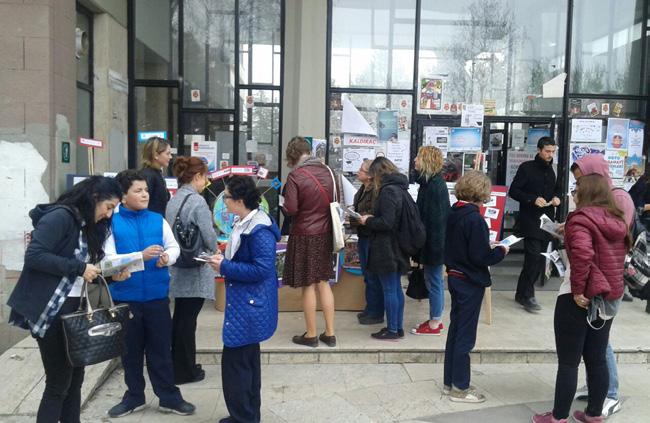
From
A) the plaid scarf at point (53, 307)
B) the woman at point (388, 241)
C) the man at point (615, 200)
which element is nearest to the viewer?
the plaid scarf at point (53, 307)

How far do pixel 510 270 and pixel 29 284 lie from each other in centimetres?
624

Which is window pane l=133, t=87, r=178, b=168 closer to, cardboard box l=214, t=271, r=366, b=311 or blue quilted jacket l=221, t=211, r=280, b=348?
cardboard box l=214, t=271, r=366, b=311

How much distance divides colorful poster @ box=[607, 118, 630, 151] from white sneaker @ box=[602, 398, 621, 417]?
479 centimetres

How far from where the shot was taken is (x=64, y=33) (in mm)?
5945

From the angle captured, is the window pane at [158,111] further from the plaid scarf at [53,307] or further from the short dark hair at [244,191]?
the plaid scarf at [53,307]

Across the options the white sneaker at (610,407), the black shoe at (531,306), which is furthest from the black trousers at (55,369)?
the black shoe at (531,306)

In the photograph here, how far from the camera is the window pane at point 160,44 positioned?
8.17 metres

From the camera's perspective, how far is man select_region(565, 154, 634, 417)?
12.5 ft

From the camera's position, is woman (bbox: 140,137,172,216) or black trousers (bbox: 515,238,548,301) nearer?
woman (bbox: 140,137,172,216)

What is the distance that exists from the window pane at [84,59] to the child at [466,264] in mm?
4699

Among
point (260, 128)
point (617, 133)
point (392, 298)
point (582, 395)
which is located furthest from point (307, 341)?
point (617, 133)

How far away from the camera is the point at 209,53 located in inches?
325

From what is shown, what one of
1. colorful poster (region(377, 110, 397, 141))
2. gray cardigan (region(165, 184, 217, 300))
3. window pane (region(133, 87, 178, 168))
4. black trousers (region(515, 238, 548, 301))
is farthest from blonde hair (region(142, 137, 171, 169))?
black trousers (region(515, 238, 548, 301))

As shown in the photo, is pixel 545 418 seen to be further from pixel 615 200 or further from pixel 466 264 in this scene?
pixel 615 200
